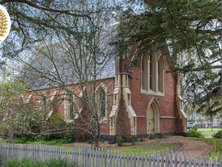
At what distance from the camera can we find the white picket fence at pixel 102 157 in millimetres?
6589

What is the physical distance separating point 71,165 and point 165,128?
54.1 feet

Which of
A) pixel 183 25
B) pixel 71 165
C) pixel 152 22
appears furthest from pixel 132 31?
pixel 71 165

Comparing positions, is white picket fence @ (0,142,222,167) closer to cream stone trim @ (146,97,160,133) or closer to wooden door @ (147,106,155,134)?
wooden door @ (147,106,155,134)

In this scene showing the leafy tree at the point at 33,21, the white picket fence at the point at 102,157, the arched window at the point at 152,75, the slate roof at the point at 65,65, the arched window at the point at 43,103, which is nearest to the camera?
the white picket fence at the point at 102,157

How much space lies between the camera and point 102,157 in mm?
8008

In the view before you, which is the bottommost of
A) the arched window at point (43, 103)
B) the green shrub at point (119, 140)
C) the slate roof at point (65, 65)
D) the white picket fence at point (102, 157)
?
the green shrub at point (119, 140)

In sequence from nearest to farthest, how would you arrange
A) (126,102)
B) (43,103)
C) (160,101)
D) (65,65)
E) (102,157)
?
(102,157)
(43,103)
(65,65)
(126,102)
(160,101)

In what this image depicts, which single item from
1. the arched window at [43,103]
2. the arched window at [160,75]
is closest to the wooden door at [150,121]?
the arched window at [160,75]

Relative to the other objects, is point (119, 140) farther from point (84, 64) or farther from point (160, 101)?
point (160, 101)

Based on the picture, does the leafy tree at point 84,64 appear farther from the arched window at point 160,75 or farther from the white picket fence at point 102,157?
the arched window at point 160,75

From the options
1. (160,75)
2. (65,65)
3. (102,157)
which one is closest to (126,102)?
(65,65)

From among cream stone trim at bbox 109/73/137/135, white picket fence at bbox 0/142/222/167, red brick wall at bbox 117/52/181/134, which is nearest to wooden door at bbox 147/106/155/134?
red brick wall at bbox 117/52/181/134

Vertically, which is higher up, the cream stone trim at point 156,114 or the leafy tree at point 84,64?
the leafy tree at point 84,64

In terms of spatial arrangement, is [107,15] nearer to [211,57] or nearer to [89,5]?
[89,5]
